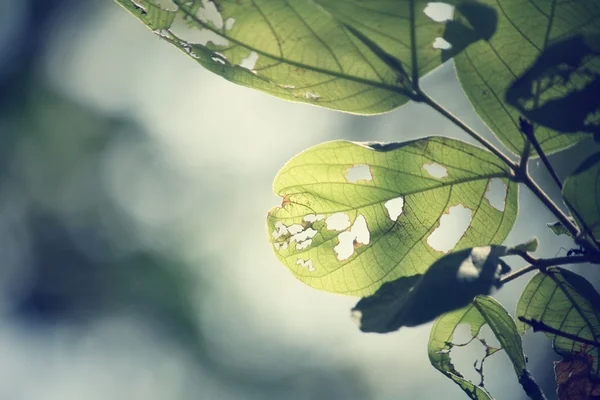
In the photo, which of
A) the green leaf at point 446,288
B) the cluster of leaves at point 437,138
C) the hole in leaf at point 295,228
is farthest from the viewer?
the hole in leaf at point 295,228

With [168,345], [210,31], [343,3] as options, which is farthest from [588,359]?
[168,345]

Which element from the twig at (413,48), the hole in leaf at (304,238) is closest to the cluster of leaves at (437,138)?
the twig at (413,48)

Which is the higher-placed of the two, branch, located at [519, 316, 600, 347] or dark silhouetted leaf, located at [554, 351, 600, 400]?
branch, located at [519, 316, 600, 347]

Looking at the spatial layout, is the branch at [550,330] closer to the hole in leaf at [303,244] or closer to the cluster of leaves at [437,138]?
the cluster of leaves at [437,138]

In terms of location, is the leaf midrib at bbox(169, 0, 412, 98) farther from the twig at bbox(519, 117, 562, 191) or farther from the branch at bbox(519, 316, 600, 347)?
the branch at bbox(519, 316, 600, 347)

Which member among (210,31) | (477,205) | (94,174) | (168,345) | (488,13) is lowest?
(168,345)

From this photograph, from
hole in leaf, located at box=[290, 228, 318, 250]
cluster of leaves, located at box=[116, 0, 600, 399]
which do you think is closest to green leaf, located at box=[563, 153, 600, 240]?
cluster of leaves, located at box=[116, 0, 600, 399]

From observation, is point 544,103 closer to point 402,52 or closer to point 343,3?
point 402,52
